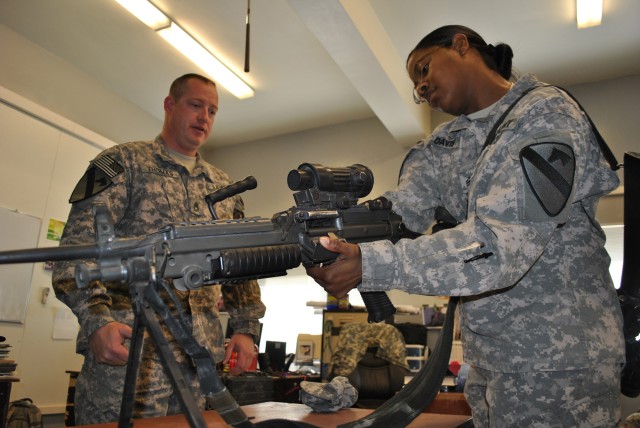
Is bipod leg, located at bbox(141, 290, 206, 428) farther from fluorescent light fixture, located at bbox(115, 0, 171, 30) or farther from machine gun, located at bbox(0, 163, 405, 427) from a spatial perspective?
fluorescent light fixture, located at bbox(115, 0, 171, 30)

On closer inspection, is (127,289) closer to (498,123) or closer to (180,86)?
(180,86)

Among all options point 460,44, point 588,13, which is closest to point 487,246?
point 460,44

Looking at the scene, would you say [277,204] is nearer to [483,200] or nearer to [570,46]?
[570,46]

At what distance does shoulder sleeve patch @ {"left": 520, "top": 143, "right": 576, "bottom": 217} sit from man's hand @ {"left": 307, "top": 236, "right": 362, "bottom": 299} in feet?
1.35

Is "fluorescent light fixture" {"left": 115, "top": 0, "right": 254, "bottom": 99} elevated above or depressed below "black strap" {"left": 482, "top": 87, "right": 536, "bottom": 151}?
above

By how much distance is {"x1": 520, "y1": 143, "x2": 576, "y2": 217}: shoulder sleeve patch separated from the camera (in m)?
1.16

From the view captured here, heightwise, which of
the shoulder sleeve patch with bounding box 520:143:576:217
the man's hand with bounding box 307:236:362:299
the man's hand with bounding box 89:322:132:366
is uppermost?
the shoulder sleeve patch with bounding box 520:143:576:217

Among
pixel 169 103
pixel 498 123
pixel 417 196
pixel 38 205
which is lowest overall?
pixel 417 196

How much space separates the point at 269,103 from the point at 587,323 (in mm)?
5723

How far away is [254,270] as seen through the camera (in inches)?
46.9

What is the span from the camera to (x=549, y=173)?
117 cm

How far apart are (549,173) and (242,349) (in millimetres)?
1331

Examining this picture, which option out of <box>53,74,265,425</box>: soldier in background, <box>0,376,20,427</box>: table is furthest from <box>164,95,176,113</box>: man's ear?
<box>0,376,20,427</box>: table

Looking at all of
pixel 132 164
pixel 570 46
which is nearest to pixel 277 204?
pixel 570 46
